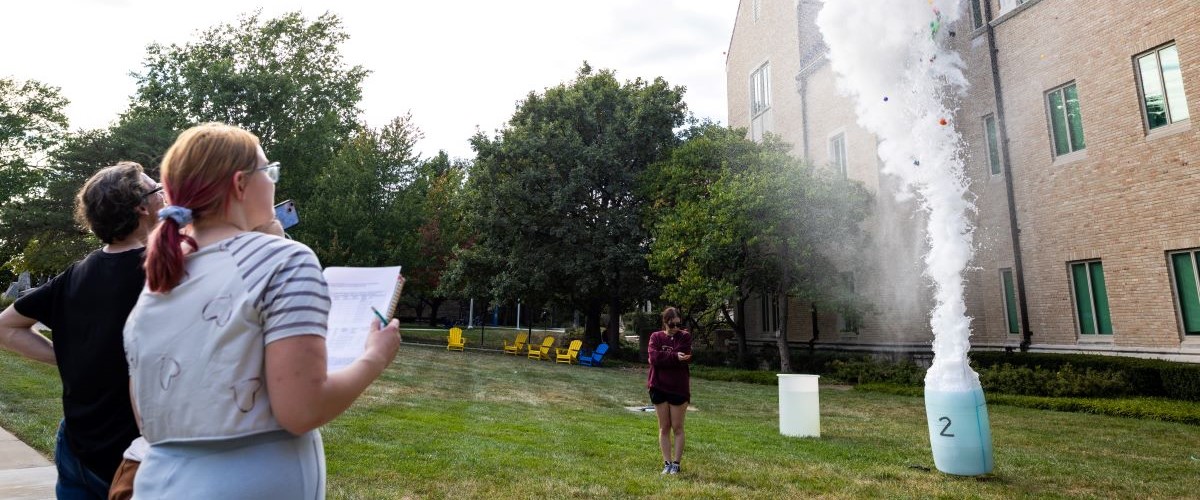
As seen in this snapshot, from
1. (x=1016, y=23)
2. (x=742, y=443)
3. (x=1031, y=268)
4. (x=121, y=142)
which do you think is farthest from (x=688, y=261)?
(x=121, y=142)

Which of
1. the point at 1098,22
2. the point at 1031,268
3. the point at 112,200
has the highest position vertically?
the point at 1098,22

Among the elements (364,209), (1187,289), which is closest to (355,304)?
(1187,289)

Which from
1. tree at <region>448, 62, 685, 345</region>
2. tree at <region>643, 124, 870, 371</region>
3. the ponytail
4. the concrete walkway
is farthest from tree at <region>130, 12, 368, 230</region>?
the ponytail

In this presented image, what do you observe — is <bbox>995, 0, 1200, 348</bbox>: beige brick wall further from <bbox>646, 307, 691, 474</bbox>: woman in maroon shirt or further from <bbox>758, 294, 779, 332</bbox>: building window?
<bbox>646, 307, 691, 474</bbox>: woman in maroon shirt

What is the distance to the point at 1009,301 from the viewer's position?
60.0 ft

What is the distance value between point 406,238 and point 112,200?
3176 centimetres

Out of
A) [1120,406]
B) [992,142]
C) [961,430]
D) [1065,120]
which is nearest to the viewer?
[961,430]

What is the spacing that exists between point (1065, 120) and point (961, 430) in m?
13.6

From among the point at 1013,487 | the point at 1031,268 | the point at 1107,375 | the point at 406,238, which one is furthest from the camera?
the point at 406,238

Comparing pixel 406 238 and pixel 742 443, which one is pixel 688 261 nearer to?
pixel 742 443

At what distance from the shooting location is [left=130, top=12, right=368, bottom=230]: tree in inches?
1258

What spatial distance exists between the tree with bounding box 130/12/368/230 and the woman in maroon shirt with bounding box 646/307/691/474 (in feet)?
88.6

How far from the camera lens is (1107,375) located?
1379cm

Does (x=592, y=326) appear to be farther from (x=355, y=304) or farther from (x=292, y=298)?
(x=292, y=298)
